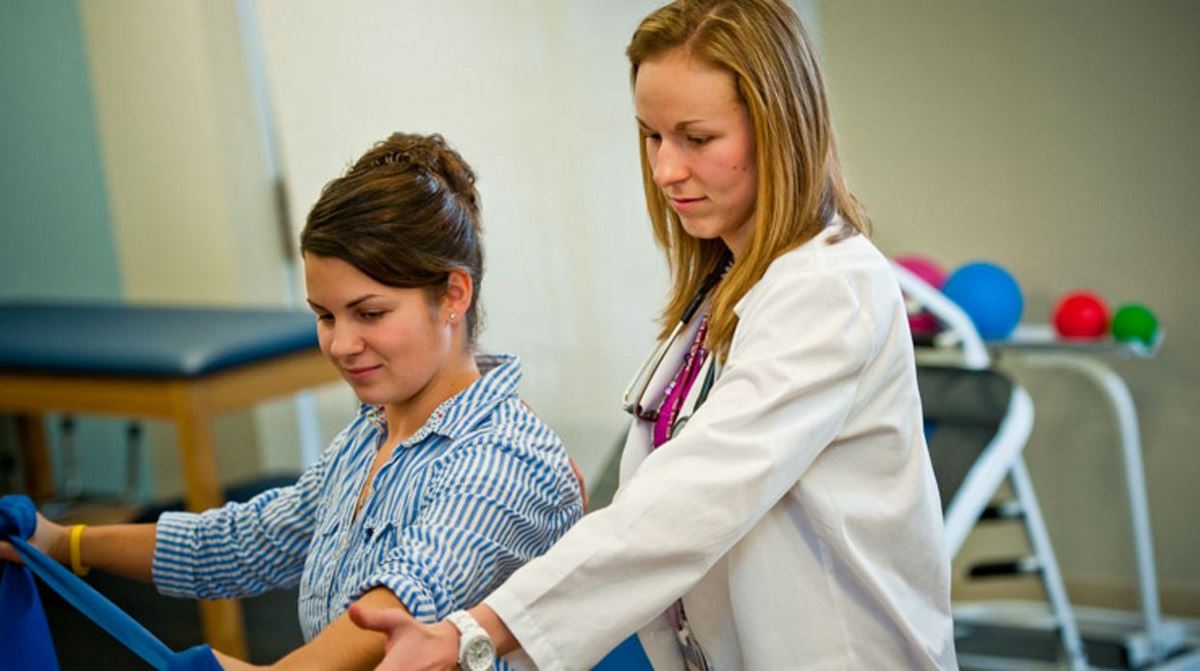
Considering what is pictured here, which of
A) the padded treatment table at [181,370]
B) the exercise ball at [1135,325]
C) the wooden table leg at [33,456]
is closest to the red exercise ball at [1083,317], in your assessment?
the exercise ball at [1135,325]

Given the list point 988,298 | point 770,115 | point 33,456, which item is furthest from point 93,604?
point 33,456

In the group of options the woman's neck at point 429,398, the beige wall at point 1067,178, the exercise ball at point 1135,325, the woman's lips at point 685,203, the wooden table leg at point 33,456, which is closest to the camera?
the woman's lips at point 685,203

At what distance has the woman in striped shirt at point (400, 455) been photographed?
1.28 metres

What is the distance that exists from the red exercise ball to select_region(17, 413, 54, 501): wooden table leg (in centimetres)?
263

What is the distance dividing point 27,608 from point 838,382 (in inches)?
30.5

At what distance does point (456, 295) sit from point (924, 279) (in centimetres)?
174

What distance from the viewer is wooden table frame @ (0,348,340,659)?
304 centimetres

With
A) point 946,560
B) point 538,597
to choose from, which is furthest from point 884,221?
point 538,597

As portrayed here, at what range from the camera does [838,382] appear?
49.8 inches

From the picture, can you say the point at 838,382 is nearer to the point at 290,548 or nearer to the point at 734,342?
the point at 734,342

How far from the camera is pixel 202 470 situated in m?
3.04

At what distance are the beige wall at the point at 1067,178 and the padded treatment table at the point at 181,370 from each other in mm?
1296

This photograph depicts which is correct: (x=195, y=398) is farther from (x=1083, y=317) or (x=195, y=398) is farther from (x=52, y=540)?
(x=1083, y=317)

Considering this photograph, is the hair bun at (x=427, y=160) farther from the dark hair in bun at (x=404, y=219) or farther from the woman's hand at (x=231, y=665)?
the woman's hand at (x=231, y=665)
